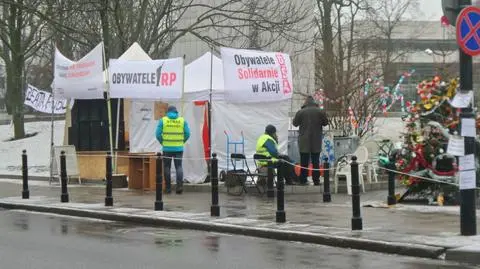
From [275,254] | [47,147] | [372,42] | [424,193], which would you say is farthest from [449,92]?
[372,42]

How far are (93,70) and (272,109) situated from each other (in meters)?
4.80

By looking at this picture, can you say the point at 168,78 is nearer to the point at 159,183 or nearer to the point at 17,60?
the point at 159,183

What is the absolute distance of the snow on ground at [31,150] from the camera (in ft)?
85.3

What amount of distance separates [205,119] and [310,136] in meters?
2.98

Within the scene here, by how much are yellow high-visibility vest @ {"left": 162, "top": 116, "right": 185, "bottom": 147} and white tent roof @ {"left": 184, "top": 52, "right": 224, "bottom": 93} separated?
182 centimetres

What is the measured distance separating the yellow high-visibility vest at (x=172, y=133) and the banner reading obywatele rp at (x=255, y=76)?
152 centimetres

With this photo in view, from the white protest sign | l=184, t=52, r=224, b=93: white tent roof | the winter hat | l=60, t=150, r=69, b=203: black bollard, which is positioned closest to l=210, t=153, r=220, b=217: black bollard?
the winter hat

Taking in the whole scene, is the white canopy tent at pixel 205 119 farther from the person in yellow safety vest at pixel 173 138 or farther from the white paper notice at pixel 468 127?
the white paper notice at pixel 468 127

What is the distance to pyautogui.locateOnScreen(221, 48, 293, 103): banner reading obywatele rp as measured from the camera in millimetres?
17219

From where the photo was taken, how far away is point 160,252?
952cm

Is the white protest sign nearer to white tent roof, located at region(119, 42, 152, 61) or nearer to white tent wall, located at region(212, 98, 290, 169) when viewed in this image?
white tent roof, located at region(119, 42, 152, 61)

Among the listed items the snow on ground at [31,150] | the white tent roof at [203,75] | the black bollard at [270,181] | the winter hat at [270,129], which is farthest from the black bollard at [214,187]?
the snow on ground at [31,150]

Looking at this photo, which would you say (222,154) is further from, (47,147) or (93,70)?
(47,147)

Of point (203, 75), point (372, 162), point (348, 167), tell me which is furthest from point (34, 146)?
point (348, 167)
